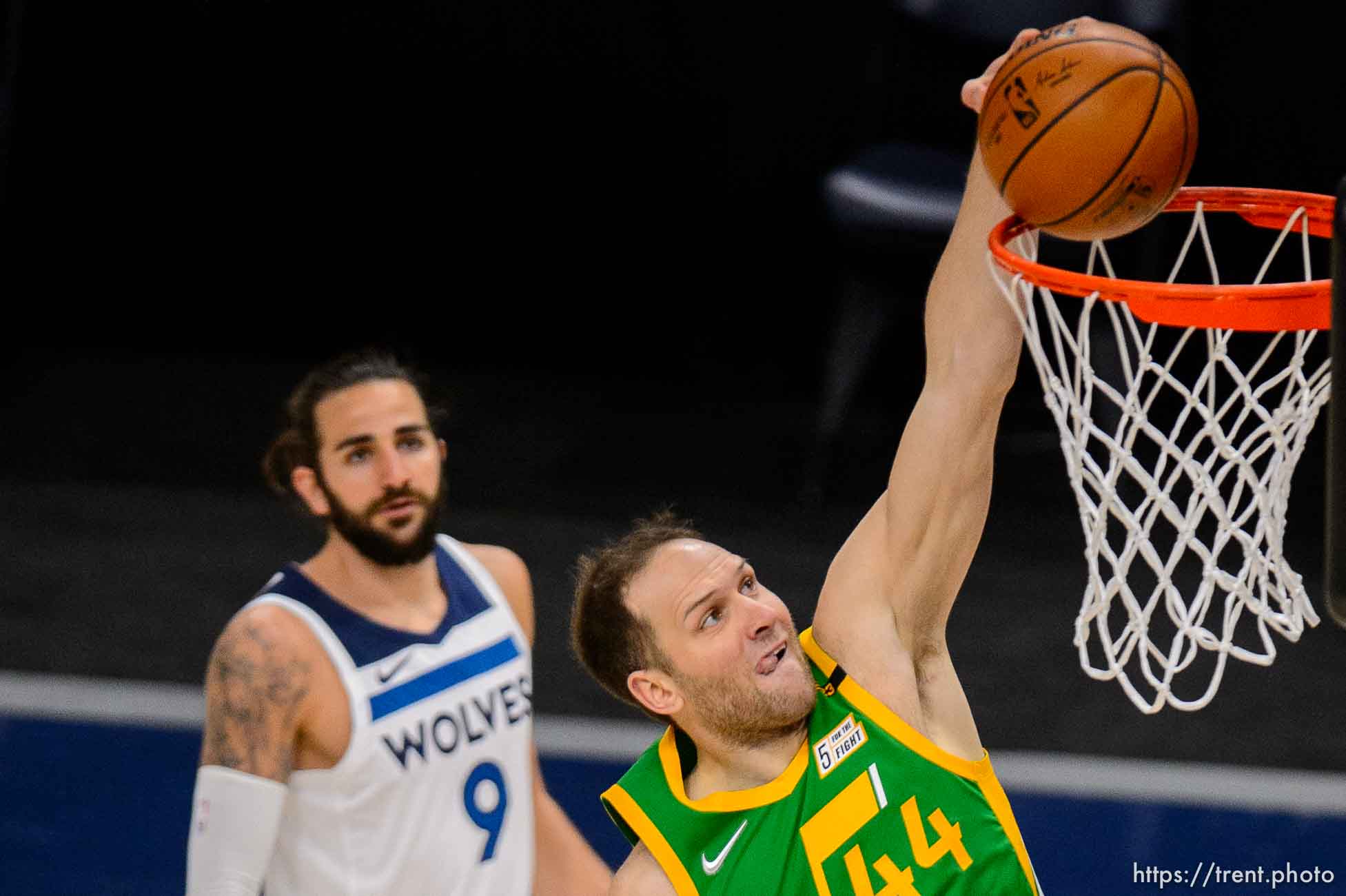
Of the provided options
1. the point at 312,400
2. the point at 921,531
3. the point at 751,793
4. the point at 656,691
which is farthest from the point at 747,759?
the point at 312,400

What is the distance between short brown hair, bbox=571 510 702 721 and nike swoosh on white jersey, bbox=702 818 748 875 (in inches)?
7.9

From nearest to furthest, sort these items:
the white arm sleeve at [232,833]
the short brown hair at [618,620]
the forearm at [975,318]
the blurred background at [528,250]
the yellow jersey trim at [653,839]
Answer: the forearm at [975,318]
the yellow jersey trim at [653,839]
the short brown hair at [618,620]
the white arm sleeve at [232,833]
the blurred background at [528,250]

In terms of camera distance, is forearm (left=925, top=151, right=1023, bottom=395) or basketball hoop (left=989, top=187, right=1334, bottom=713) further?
forearm (left=925, top=151, right=1023, bottom=395)

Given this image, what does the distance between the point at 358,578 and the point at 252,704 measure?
1.09 feet

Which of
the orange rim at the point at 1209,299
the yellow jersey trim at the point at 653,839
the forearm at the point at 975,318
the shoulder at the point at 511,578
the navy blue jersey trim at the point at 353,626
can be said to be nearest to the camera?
the orange rim at the point at 1209,299

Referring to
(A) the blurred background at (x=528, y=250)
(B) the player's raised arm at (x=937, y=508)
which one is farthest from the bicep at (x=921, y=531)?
(A) the blurred background at (x=528, y=250)

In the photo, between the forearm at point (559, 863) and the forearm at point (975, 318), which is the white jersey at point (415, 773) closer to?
the forearm at point (559, 863)

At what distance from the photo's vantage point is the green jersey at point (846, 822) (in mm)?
2676

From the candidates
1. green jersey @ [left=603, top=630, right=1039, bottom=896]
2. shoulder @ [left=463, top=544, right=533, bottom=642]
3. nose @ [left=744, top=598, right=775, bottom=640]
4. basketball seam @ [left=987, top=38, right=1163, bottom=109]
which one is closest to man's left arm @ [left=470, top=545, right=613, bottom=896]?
shoulder @ [left=463, top=544, right=533, bottom=642]

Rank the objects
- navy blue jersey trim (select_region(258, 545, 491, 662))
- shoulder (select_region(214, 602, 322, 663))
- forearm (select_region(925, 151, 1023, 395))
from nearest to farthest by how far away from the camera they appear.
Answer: forearm (select_region(925, 151, 1023, 395)) < shoulder (select_region(214, 602, 322, 663)) < navy blue jersey trim (select_region(258, 545, 491, 662))

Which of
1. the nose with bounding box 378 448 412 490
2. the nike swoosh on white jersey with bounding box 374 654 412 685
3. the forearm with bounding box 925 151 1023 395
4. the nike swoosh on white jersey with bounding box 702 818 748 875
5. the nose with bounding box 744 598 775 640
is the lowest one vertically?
the nike swoosh on white jersey with bounding box 374 654 412 685

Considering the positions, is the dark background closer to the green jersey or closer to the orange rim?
the green jersey

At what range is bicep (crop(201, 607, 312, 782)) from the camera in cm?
322

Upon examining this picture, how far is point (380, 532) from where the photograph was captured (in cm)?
346
